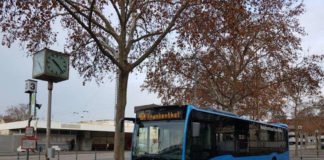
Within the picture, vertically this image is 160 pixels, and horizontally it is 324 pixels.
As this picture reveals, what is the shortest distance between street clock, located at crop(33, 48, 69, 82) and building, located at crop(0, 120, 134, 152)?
172 ft

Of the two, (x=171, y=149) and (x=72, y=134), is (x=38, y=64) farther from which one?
(x=72, y=134)

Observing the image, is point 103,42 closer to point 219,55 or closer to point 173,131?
point 173,131

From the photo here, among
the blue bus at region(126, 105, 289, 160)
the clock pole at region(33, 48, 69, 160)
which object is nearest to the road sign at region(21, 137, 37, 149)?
the clock pole at region(33, 48, 69, 160)

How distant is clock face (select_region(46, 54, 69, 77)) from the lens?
17406 mm

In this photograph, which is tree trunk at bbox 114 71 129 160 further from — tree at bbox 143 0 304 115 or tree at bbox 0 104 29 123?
tree at bbox 0 104 29 123

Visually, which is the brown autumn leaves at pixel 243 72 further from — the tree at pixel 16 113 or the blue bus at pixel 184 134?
the tree at pixel 16 113

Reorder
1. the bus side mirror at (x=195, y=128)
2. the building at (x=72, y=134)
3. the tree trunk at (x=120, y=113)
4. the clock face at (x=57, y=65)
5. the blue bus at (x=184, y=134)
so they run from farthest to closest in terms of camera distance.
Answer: the building at (x=72, y=134) < the tree trunk at (x=120, y=113) < the bus side mirror at (x=195, y=128) < the clock face at (x=57, y=65) < the blue bus at (x=184, y=134)

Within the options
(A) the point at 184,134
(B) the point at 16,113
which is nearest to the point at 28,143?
(A) the point at 184,134

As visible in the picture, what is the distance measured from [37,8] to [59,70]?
94.0 inches

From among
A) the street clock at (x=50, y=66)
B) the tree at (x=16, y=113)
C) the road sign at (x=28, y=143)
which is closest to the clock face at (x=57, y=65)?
the street clock at (x=50, y=66)

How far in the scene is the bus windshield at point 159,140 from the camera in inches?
675

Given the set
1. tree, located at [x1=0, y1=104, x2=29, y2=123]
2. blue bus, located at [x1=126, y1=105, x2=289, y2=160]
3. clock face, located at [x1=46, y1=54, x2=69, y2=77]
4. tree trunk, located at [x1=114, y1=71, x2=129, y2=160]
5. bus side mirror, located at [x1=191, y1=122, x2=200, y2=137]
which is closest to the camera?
blue bus, located at [x1=126, y1=105, x2=289, y2=160]

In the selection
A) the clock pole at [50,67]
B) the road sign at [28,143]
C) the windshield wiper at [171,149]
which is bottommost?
the windshield wiper at [171,149]

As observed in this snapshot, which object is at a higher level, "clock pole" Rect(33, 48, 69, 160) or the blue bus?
"clock pole" Rect(33, 48, 69, 160)
